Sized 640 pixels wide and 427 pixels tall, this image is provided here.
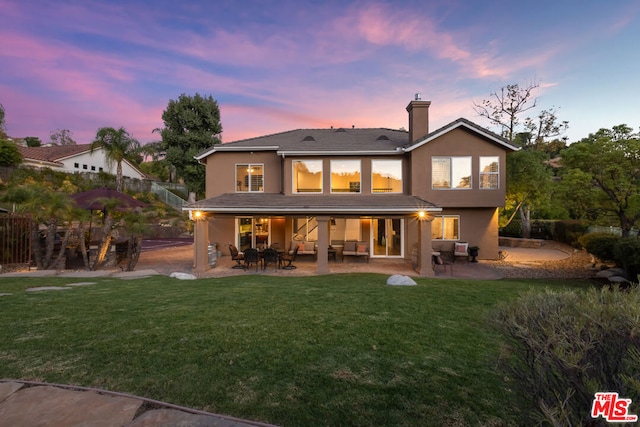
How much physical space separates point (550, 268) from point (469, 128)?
7.93 m

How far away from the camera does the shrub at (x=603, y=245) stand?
43.0ft

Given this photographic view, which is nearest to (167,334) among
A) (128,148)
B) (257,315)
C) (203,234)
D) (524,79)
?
(257,315)

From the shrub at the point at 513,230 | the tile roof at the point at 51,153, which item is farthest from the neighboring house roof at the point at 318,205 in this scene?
the tile roof at the point at 51,153

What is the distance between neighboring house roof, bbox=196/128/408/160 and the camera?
1586 cm

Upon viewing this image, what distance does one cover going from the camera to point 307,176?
54.2 feet

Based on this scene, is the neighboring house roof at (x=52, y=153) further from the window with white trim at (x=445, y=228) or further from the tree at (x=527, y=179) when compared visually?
the tree at (x=527, y=179)

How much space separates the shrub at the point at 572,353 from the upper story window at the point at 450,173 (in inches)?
561

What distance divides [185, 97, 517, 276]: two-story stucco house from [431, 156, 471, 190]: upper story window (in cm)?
5

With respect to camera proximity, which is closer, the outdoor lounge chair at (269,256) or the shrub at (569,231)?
the outdoor lounge chair at (269,256)

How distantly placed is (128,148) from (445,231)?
2757 centimetres

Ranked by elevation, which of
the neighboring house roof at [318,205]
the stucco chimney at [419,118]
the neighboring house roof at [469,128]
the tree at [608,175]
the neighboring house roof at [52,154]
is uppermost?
the neighboring house roof at [52,154]

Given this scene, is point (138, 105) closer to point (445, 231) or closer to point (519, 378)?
point (445, 231)

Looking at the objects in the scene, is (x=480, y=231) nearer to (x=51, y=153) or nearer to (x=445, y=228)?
(x=445, y=228)

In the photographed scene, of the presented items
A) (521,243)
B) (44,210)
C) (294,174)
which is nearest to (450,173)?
(294,174)
